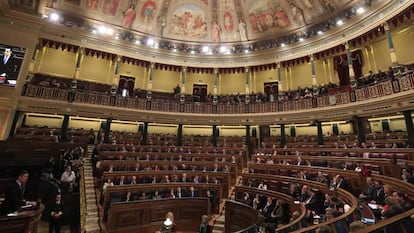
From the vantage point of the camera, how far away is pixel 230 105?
50.5 feet

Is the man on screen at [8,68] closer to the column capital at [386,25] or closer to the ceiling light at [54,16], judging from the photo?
the ceiling light at [54,16]

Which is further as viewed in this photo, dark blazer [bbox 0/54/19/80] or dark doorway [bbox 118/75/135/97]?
dark doorway [bbox 118/75/135/97]

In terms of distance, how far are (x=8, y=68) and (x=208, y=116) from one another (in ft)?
34.7

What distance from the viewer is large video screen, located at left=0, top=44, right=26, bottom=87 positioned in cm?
882

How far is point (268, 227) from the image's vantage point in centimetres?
466

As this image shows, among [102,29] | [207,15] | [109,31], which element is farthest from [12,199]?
[207,15]

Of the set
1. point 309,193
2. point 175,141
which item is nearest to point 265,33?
point 175,141

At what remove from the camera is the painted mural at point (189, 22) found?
16484 millimetres

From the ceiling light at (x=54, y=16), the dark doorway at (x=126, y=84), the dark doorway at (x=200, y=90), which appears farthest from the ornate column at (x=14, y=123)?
the dark doorway at (x=200, y=90)

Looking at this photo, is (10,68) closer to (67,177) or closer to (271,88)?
(67,177)

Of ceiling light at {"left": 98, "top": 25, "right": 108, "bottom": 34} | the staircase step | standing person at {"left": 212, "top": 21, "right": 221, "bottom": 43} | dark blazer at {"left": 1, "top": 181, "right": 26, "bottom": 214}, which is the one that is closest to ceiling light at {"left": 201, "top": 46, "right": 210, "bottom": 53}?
→ standing person at {"left": 212, "top": 21, "right": 221, "bottom": 43}

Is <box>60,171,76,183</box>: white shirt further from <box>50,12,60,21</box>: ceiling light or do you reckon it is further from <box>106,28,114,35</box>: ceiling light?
<box>106,28,114,35</box>: ceiling light

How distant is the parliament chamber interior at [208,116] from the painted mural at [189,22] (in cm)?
10

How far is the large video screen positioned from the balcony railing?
227cm
